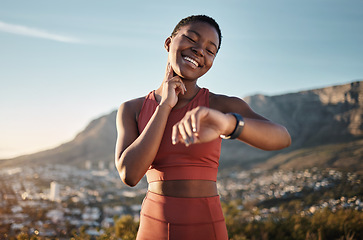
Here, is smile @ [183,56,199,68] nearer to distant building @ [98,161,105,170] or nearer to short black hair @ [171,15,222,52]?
short black hair @ [171,15,222,52]

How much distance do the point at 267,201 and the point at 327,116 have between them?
3313cm

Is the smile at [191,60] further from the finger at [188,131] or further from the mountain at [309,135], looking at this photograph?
the mountain at [309,135]

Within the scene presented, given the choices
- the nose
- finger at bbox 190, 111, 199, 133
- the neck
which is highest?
the nose

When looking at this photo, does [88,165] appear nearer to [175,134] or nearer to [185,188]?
[185,188]

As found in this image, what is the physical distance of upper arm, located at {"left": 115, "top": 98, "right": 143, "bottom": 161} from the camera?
69.0 inches

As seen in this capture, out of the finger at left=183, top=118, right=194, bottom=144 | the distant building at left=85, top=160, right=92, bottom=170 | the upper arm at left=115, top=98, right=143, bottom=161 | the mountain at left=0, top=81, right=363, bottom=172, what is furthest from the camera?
the distant building at left=85, top=160, right=92, bottom=170

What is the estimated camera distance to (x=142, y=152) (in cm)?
155

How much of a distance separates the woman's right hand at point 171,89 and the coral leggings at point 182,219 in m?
0.51

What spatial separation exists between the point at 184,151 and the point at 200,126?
33 cm

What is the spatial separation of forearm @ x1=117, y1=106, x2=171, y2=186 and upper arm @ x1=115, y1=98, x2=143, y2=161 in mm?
144

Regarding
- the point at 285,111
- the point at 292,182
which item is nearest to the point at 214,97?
the point at 292,182

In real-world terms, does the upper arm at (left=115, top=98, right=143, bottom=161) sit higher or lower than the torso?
higher

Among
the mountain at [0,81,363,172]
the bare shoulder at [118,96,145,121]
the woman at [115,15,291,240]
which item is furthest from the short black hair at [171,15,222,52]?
the mountain at [0,81,363,172]

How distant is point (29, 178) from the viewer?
3956 cm
